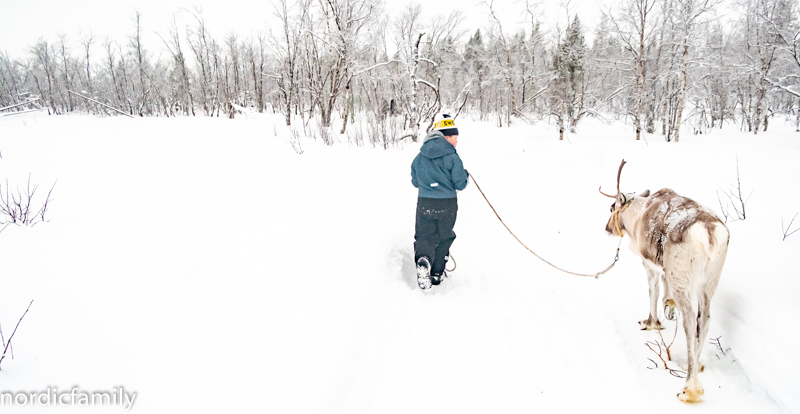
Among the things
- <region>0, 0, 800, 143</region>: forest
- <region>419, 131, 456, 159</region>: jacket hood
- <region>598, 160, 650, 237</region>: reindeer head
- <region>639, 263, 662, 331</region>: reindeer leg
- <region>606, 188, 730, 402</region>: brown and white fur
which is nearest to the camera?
<region>606, 188, 730, 402</region>: brown and white fur

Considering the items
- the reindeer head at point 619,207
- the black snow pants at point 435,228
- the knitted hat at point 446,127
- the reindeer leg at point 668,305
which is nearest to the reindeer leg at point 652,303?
the reindeer leg at point 668,305

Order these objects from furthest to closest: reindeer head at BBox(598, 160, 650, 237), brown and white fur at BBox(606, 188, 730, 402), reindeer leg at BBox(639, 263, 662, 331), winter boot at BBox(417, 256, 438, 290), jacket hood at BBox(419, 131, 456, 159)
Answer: winter boot at BBox(417, 256, 438, 290)
jacket hood at BBox(419, 131, 456, 159)
reindeer head at BBox(598, 160, 650, 237)
reindeer leg at BBox(639, 263, 662, 331)
brown and white fur at BBox(606, 188, 730, 402)

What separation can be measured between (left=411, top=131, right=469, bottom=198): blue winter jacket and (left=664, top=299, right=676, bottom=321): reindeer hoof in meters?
2.36

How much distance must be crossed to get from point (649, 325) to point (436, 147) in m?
2.86

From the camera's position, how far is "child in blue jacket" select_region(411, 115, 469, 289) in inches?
152

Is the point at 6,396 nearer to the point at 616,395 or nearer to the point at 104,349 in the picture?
the point at 104,349

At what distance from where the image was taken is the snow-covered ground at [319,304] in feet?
6.75

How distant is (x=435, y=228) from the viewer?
4.07 m

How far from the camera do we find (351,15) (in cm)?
1073

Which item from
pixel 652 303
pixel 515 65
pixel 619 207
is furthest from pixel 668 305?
pixel 515 65

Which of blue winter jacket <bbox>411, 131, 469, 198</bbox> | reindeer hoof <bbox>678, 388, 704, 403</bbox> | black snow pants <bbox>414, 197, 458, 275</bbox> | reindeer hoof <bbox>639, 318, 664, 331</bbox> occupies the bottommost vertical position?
reindeer hoof <bbox>678, 388, 704, 403</bbox>

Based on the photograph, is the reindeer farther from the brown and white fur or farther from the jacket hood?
the jacket hood

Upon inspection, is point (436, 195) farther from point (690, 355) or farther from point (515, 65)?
point (515, 65)

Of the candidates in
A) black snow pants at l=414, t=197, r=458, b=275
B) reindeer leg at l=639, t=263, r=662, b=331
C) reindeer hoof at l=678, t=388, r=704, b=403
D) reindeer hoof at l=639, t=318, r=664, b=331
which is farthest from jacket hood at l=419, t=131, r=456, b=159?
reindeer hoof at l=678, t=388, r=704, b=403
